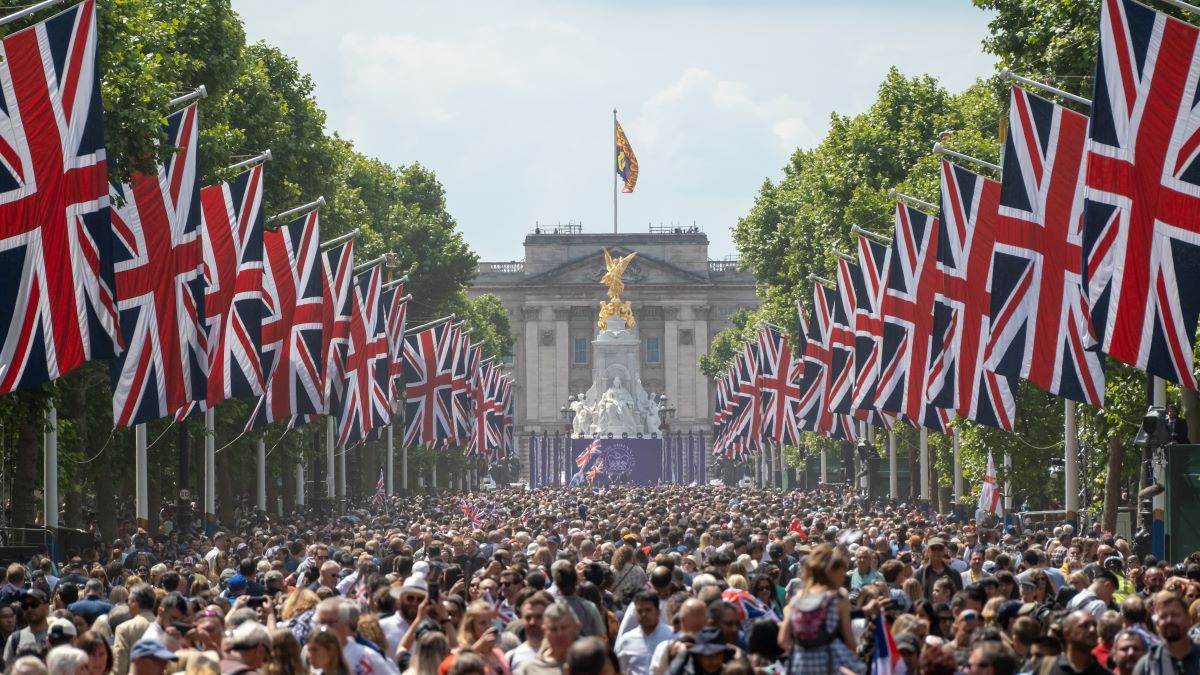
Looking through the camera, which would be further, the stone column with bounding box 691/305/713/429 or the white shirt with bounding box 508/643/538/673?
the stone column with bounding box 691/305/713/429

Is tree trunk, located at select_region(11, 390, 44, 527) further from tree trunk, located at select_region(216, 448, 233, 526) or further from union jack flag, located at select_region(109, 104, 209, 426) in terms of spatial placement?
tree trunk, located at select_region(216, 448, 233, 526)

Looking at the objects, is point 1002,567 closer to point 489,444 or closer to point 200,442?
point 200,442

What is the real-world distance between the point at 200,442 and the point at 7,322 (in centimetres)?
2916

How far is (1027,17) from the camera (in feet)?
128

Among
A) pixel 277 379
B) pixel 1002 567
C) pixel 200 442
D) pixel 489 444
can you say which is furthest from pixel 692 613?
pixel 489 444

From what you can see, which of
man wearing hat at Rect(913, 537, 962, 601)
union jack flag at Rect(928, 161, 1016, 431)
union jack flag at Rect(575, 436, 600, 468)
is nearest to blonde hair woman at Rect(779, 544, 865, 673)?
man wearing hat at Rect(913, 537, 962, 601)

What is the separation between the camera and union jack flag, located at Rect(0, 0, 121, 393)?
20.7 m

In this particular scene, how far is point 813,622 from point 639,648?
2.57 meters

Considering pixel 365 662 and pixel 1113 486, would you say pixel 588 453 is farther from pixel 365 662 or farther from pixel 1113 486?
pixel 365 662

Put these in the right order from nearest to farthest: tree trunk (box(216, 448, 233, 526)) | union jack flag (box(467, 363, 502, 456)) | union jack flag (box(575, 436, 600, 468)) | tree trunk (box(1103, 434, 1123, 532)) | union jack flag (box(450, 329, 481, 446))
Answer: tree trunk (box(1103, 434, 1123, 532)), tree trunk (box(216, 448, 233, 526)), union jack flag (box(450, 329, 481, 446)), union jack flag (box(467, 363, 502, 456)), union jack flag (box(575, 436, 600, 468))

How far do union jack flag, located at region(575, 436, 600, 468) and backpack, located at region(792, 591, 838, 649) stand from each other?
107219 mm

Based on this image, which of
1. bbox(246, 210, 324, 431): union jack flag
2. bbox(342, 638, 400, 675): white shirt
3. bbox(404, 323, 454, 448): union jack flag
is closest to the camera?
bbox(342, 638, 400, 675): white shirt

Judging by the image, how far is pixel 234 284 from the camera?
107 feet

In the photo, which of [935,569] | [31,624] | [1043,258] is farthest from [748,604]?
[1043,258]
